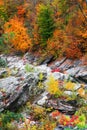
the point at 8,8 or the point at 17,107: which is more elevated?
the point at 8,8

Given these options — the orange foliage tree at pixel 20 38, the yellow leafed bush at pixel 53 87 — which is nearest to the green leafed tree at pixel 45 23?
the orange foliage tree at pixel 20 38

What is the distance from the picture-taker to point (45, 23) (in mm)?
45594

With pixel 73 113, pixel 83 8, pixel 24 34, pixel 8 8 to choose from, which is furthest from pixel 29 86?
pixel 8 8

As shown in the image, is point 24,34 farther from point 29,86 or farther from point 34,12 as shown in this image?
point 29,86

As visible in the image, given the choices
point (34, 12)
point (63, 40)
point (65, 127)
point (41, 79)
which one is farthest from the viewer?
point (34, 12)

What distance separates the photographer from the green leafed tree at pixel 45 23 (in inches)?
1790

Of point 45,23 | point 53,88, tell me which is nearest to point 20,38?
point 45,23

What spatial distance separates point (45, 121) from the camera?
23.6 metres

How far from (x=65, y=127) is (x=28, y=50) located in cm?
2745

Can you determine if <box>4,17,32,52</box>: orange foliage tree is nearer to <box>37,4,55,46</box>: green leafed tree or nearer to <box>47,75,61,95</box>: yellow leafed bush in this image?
<box>37,4,55,46</box>: green leafed tree

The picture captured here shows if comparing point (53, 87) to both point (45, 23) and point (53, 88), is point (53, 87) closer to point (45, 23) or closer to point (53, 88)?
point (53, 88)

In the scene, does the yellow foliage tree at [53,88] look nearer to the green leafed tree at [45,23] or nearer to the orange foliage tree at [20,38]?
the green leafed tree at [45,23]

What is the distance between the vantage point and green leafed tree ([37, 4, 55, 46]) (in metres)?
45.5

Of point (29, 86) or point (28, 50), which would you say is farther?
point (28, 50)
